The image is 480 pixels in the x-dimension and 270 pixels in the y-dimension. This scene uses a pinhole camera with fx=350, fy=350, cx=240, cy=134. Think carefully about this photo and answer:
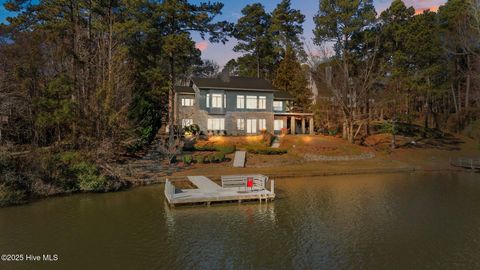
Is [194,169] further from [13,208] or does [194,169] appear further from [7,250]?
[7,250]

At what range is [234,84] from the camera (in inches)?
1919

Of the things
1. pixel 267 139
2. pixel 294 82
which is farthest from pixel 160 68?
pixel 294 82

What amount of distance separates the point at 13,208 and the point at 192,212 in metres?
10.5

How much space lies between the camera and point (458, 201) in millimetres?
22875

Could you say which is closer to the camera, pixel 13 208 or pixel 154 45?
pixel 13 208

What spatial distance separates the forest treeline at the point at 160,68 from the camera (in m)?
26.7

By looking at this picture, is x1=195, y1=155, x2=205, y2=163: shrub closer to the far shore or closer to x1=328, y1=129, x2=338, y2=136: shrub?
the far shore

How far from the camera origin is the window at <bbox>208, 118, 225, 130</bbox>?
156ft

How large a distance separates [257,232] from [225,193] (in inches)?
257

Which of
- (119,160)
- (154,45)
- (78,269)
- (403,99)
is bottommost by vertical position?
(78,269)

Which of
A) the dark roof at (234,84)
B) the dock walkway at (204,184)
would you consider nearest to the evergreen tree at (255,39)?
the dark roof at (234,84)

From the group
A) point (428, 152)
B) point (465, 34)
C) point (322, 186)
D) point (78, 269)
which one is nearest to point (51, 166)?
point (78, 269)

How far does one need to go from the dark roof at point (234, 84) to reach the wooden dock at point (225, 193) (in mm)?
23987

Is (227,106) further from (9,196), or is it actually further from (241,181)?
(9,196)
